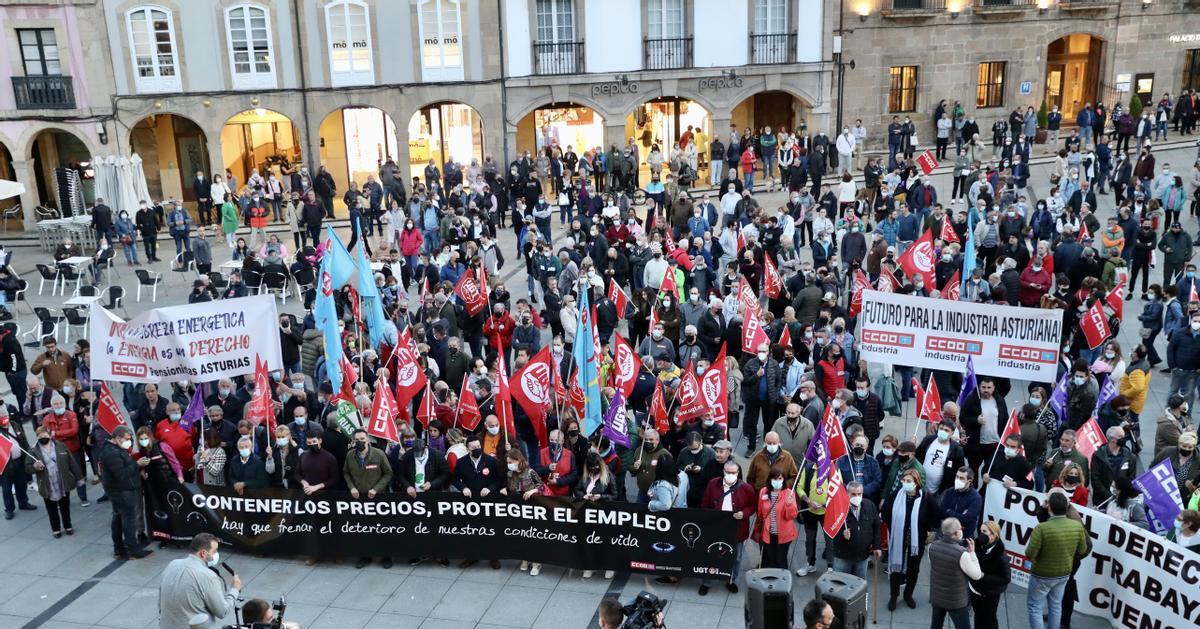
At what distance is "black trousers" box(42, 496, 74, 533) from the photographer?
44.9 feet

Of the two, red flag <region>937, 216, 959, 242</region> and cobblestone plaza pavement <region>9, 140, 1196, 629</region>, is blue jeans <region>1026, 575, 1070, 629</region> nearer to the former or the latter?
cobblestone plaza pavement <region>9, 140, 1196, 629</region>

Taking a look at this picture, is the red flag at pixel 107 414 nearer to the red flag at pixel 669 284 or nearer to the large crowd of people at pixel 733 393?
the large crowd of people at pixel 733 393

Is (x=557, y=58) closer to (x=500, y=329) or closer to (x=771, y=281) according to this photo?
(x=771, y=281)

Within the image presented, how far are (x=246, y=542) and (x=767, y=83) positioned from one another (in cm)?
2635

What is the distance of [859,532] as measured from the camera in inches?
444

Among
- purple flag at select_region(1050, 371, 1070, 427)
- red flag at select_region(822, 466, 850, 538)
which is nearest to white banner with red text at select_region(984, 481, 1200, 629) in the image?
red flag at select_region(822, 466, 850, 538)

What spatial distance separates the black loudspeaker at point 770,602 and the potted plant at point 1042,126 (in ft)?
96.2

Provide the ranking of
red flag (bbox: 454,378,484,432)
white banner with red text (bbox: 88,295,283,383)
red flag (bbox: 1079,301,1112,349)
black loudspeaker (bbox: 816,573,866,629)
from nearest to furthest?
black loudspeaker (bbox: 816,573,866,629) < red flag (bbox: 454,378,484,432) < white banner with red text (bbox: 88,295,283,383) < red flag (bbox: 1079,301,1112,349)

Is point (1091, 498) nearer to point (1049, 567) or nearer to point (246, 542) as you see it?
point (1049, 567)

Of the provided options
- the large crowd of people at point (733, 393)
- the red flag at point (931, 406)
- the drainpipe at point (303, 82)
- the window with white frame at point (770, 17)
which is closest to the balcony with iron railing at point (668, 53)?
the window with white frame at point (770, 17)

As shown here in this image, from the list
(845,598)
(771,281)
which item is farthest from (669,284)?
(845,598)

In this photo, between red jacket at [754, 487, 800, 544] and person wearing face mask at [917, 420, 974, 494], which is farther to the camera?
person wearing face mask at [917, 420, 974, 494]

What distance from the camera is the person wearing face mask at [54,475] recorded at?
13.5m

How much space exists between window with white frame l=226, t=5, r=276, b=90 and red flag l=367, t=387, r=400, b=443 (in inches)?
901
